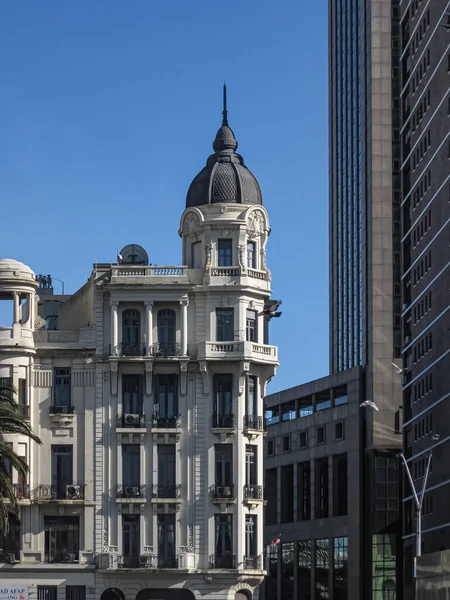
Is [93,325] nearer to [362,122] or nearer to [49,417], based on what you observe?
[49,417]

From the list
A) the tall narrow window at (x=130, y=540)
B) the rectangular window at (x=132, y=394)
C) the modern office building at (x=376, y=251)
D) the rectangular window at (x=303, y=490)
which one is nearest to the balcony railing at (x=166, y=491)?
the tall narrow window at (x=130, y=540)

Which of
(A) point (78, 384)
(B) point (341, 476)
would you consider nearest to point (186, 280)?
(A) point (78, 384)

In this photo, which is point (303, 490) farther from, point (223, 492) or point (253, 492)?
point (223, 492)

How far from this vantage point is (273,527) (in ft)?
638

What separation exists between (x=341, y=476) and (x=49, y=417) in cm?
7633

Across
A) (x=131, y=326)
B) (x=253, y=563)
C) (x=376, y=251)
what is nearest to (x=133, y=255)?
(x=131, y=326)

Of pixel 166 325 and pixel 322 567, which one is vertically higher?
pixel 166 325

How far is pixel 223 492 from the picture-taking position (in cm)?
10212

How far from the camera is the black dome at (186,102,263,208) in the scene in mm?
106750

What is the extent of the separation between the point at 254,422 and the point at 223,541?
7645mm

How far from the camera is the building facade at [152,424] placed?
101 meters

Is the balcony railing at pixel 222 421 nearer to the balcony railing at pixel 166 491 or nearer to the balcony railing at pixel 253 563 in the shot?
the balcony railing at pixel 166 491

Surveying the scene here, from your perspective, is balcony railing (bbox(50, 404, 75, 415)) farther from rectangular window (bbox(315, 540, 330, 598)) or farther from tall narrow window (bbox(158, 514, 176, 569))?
rectangular window (bbox(315, 540, 330, 598))

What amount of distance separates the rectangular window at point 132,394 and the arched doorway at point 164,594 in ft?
36.2
